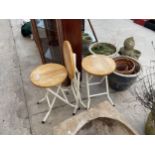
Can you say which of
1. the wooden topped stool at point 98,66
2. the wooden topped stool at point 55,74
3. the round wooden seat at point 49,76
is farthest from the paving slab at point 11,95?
the wooden topped stool at point 98,66

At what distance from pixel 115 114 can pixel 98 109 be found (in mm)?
176

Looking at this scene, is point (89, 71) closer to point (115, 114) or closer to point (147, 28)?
point (115, 114)

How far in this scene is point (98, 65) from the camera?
7.94ft

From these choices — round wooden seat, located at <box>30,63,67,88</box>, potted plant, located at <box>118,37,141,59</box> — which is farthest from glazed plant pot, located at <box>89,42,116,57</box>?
round wooden seat, located at <box>30,63,67,88</box>

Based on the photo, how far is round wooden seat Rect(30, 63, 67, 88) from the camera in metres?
2.24

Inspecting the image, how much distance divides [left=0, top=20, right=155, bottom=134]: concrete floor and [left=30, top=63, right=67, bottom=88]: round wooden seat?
571 mm

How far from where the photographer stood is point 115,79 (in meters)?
2.75

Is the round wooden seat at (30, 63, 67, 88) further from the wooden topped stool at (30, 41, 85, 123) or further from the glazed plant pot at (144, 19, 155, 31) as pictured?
the glazed plant pot at (144, 19, 155, 31)

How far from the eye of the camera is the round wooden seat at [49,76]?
88.0 inches

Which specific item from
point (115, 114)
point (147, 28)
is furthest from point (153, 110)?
point (147, 28)

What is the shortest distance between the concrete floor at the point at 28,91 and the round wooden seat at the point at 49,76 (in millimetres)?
571

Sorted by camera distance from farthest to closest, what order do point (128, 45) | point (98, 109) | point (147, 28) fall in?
1. point (147, 28)
2. point (128, 45)
3. point (98, 109)

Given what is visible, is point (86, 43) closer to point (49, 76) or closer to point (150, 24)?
point (49, 76)

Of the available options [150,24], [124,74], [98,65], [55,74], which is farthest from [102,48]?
[150,24]
